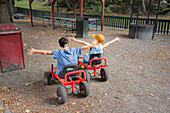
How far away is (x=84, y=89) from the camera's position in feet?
12.7

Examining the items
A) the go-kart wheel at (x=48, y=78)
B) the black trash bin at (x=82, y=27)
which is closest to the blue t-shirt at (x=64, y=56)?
the go-kart wheel at (x=48, y=78)

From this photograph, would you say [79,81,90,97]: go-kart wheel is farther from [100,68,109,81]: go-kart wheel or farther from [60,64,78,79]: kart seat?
[100,68,109,81]: go-kart wheel

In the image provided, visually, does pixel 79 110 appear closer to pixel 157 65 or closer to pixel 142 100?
pixel 142 100

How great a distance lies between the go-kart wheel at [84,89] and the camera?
12.5 feet

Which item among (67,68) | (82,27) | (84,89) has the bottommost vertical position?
(84,89)

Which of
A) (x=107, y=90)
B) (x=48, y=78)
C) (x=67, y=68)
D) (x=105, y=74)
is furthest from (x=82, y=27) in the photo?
(x=67, y=68)

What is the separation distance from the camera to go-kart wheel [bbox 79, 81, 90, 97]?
3.81m

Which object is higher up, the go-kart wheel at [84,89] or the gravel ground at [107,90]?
the go-kart wheel at [84,89]

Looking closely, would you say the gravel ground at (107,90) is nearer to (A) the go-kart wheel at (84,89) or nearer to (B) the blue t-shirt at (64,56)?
(A) the go-kart wheel at (84,89)

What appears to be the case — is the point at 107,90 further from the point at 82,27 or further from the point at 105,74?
the point at 82,27

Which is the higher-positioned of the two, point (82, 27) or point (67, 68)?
point (82, 27)

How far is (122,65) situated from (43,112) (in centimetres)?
359

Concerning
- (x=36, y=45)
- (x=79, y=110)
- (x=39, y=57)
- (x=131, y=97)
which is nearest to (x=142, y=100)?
(x=131, y=97)

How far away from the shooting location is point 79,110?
351 cm
